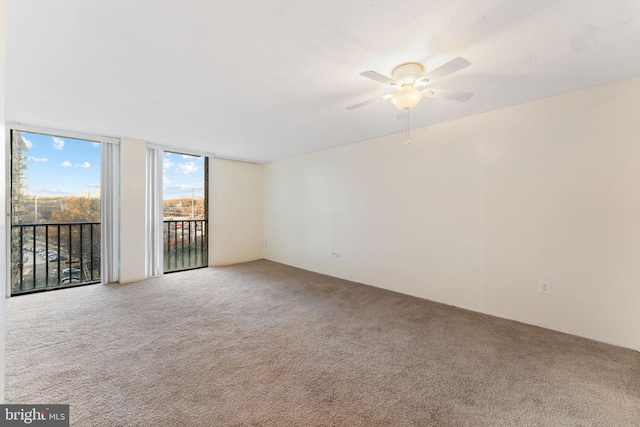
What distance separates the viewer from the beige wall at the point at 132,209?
3855mm

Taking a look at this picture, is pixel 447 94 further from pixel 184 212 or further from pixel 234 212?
pixel 184 212

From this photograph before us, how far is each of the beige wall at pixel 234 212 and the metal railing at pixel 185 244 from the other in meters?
0.19

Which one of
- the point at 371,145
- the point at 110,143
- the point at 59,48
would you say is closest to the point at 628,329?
the point at 371,145

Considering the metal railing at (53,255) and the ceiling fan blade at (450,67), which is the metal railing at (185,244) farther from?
the ceiling fan blade at (450,67)

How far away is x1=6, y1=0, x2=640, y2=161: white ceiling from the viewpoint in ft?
4.59

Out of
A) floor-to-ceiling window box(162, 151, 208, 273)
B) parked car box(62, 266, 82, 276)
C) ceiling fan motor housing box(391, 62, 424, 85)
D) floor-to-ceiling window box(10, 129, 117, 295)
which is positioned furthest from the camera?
floor-to-ceiling window box(162, 151, 208, 273)

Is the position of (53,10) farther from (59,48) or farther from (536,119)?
(536,119)

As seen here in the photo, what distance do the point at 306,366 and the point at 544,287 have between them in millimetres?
2420

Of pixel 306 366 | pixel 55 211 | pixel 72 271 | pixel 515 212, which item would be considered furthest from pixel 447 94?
pixel 72 271

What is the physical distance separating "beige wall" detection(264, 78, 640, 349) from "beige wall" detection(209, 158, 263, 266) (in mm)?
2277

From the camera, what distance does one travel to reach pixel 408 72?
6.27 ft

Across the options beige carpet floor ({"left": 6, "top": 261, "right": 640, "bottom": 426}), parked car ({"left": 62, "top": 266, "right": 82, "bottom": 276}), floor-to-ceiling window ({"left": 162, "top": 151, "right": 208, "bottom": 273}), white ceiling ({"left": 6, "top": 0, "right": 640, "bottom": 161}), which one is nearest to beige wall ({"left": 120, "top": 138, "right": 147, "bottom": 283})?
floor-to-ceiling window ({"left": 162, "top": 151, "right": 208, "bottom": 273})

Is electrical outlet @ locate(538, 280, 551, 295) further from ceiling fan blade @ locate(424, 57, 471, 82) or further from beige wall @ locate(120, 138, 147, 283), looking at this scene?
beige wall @ locate(120, 138, 147, 283)

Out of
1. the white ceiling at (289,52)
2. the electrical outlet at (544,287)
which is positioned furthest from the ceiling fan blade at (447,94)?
Answer: the electrical outlet at (544,287)
